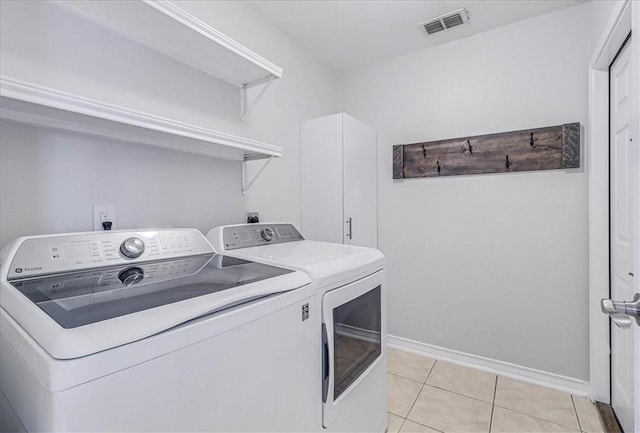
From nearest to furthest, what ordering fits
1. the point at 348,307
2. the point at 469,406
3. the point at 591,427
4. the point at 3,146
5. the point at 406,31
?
the point at 3,146, the point at 348,307, the point at 591,427, the point at 469,406, the point at 406,31

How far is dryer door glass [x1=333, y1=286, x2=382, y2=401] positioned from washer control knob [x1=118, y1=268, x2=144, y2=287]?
0.71 metres

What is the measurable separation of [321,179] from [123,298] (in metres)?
1.78

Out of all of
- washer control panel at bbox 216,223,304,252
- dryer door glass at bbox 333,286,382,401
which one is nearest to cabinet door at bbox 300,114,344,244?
washer control panel at bbox 216,223,304,252

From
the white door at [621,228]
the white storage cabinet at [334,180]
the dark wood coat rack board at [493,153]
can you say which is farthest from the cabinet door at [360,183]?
the white door at [621,228]

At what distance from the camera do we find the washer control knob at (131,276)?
→ 0.94 m

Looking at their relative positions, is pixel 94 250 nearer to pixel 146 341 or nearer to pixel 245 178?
pixel 146 341

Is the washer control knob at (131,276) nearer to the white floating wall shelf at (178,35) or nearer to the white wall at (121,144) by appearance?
the white wall at (121,144)

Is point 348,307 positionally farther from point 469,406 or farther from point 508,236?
point 508,236

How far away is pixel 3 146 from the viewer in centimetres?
109

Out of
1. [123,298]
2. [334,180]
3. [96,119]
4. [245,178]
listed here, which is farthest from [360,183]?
[123,298]

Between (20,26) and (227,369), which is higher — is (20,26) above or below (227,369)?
above

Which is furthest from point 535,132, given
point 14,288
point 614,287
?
point 14,288

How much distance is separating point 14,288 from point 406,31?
8.75 ft

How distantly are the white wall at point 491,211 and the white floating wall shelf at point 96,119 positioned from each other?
1552 mm
